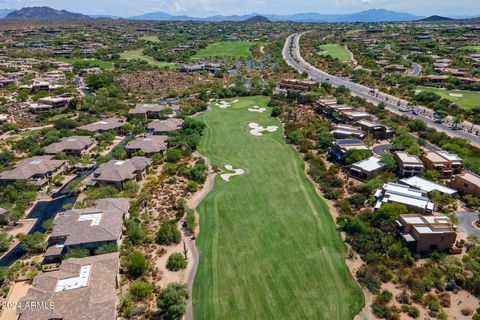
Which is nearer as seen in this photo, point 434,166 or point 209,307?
point 209,307

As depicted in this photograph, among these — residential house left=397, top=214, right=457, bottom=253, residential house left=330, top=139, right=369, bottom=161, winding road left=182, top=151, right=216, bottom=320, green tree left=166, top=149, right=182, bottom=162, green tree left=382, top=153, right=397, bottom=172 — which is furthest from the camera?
green tree left=166, top=149, right=182, bottom=162

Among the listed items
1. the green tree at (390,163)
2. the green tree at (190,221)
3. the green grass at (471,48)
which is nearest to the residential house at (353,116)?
the green tree at (390,163)

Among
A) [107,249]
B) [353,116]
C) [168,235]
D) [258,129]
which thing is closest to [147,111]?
[258,129]

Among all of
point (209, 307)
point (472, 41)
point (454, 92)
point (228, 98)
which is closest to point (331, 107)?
point (228, 98)

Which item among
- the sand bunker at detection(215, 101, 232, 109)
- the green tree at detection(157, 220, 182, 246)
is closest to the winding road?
the green tree at detection(157, 220, 182, 246)

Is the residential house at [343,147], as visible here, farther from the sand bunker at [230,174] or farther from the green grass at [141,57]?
the green grass at [141,57]

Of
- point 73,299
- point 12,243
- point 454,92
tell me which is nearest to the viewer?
point 73,299

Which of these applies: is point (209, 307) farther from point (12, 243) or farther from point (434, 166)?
point (434, 166)

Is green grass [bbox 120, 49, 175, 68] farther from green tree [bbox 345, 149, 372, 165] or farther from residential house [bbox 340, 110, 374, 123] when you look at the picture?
green tree [bbox 345, 149, 372, 165]
